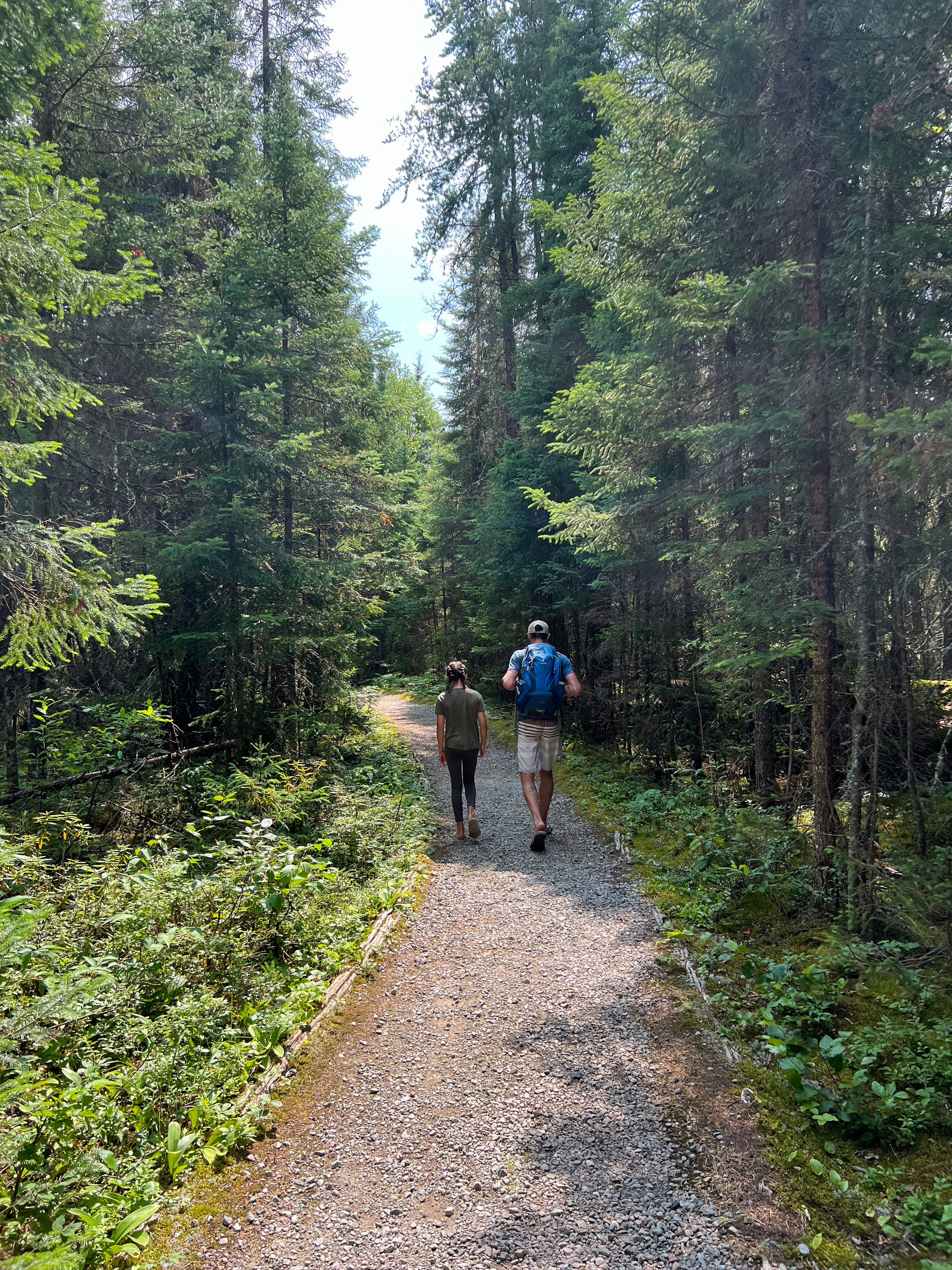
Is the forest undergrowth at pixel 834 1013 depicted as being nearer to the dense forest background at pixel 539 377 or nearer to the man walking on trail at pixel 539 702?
the dense forest background at pixel 539 377

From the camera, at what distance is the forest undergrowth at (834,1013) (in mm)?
2779

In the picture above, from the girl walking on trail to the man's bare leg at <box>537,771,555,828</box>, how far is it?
82 centimetres

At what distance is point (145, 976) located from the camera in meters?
4.34

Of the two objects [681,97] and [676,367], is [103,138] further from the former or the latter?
[676,367]

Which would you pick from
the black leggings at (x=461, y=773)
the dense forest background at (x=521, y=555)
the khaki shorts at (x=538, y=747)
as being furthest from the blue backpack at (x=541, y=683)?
the dense forest background at (x=521, y=555)

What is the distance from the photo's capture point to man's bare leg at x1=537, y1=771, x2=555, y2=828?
7.87 metres

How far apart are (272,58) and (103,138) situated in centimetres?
701

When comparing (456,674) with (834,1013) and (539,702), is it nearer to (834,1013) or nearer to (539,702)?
(539,702)

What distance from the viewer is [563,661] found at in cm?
782

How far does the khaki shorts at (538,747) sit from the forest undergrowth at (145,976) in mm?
1754

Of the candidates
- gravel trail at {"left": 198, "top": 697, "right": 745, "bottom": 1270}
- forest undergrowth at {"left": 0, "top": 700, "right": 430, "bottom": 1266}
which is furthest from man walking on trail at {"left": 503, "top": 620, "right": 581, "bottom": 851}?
gravel trail at {"left": 198, "top": 697, "right": 745, "bottom": 1270}

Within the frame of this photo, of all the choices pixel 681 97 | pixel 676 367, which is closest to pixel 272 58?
pixel 681 97

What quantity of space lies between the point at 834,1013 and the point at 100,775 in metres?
7.83

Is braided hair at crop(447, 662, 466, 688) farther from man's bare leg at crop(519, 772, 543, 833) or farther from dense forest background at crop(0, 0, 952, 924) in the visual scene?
dense forest background at crop(0, 0, 952, 924)
